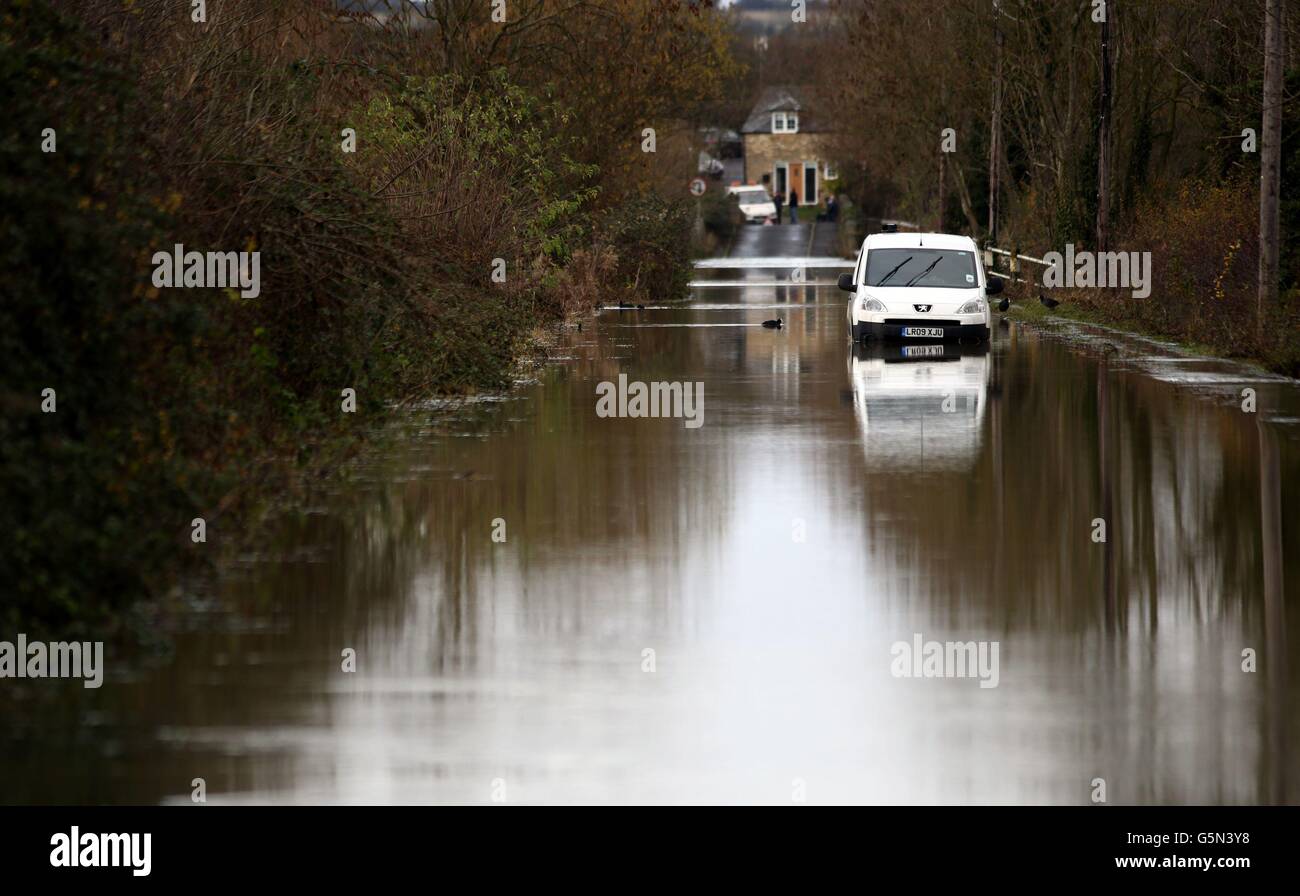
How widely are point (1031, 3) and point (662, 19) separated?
8508 millimetres

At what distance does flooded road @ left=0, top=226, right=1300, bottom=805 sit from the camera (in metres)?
7.50

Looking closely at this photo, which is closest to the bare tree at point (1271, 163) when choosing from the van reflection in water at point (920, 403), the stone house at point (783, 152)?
the van reflection in water at point (920, 403)

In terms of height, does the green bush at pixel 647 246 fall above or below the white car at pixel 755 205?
below

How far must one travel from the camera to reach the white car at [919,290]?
31484 millimetres

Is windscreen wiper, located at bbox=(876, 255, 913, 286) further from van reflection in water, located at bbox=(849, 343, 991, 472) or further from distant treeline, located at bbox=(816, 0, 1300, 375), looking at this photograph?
distant treeline, located at bbox=(816, 0, 1300, 375)

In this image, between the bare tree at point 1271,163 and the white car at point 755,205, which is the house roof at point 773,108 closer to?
the white car at point 755,205

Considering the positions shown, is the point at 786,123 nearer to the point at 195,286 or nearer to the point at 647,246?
the point at 647,246

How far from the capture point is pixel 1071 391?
77.6ft

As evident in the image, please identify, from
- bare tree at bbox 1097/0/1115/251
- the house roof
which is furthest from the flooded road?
the house roof

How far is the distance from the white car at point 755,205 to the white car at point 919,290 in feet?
279

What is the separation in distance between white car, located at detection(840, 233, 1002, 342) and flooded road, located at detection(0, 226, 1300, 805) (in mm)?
12013

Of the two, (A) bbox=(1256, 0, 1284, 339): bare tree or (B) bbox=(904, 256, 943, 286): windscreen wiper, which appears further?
(B) bbox=(904, 256, 943, 286): windscreen wiper
